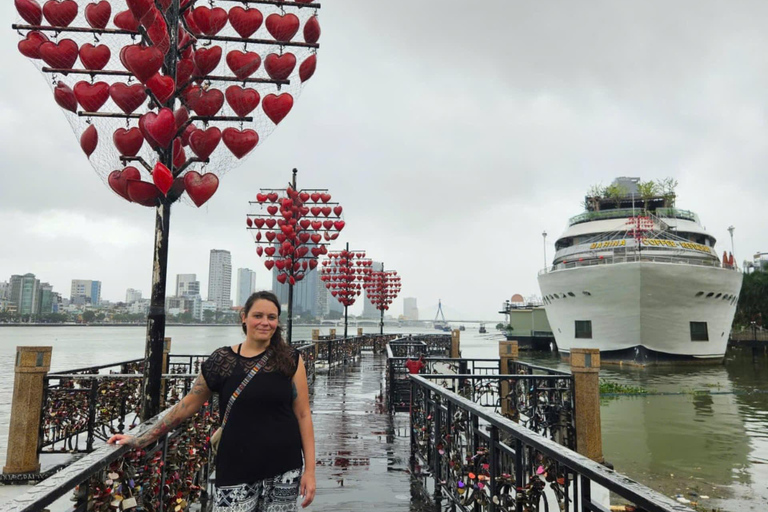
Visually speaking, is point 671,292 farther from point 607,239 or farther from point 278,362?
point 278,362

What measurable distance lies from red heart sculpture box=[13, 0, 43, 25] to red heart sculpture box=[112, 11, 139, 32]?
31.5 inches

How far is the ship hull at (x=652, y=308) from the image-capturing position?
3212cm

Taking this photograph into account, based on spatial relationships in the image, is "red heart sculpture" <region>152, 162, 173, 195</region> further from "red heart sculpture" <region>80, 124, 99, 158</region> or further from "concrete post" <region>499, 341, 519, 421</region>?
"concrete post" <region>499, 341, 519, 421</region>

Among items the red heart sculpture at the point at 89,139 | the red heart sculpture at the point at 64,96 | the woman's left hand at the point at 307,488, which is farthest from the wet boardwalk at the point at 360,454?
the red heart sculpture at the point at 64,96

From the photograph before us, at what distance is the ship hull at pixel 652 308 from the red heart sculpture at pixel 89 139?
3134 cm

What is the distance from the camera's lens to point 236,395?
8.80 ft

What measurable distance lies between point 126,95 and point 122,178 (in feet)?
2.72

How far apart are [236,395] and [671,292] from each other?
3549cm

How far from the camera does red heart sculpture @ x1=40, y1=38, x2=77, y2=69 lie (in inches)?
208

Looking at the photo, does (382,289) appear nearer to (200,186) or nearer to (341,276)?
(341,276)

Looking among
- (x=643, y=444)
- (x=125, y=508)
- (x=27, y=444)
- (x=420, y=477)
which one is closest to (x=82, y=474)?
(x=125, y=508)

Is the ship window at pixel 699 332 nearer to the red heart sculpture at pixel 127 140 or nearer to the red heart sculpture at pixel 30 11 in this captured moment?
the red heart sculpture at pixel 127 140

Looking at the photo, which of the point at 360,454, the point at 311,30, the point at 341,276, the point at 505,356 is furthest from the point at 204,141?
the point at 341,276

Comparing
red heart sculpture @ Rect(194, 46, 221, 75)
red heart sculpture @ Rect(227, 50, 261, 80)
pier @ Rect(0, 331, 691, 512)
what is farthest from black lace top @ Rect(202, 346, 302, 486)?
red heart sculpture @ Rect(194, 46, 221, 75)
